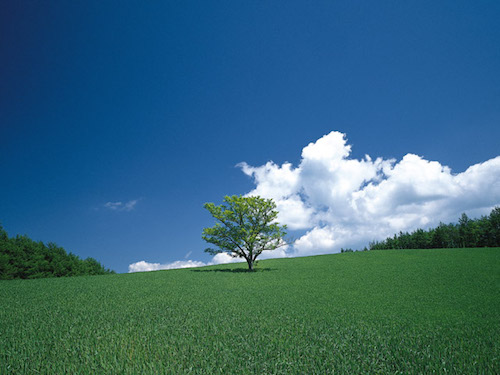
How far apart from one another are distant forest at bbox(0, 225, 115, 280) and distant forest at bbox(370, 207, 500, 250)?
103m

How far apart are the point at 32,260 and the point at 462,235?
109 m

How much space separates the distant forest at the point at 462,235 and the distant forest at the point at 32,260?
336 feet

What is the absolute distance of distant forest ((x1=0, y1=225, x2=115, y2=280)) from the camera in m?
33.0

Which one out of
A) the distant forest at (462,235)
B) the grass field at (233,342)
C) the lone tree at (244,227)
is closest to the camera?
the grass field at (233,342)

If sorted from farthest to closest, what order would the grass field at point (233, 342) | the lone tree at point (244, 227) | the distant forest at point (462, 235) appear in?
the distant forest at point (462, 235) → the lone tree at point (244, 227) → the grass field at point (233, 342)

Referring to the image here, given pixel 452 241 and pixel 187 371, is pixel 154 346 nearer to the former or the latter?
pixel 187 371

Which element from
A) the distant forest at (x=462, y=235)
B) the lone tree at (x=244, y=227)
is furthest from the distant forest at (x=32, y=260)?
the distant forest at (x=462, y=235)

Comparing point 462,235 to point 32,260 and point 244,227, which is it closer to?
point 244,227

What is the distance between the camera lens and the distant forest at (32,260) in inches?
1298

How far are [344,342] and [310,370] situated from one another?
Answer: 181 cm

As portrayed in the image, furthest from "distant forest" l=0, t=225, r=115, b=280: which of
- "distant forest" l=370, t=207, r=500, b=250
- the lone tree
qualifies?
"distant forest" l=370, t=207, r=500, b=250

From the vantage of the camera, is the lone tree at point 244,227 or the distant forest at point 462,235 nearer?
the lone tree at point 244,227

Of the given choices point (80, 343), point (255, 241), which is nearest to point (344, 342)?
point (80, 343)

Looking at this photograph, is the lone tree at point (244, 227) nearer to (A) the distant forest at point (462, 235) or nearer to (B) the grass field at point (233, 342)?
(B) the grass field at point (233, 342)
